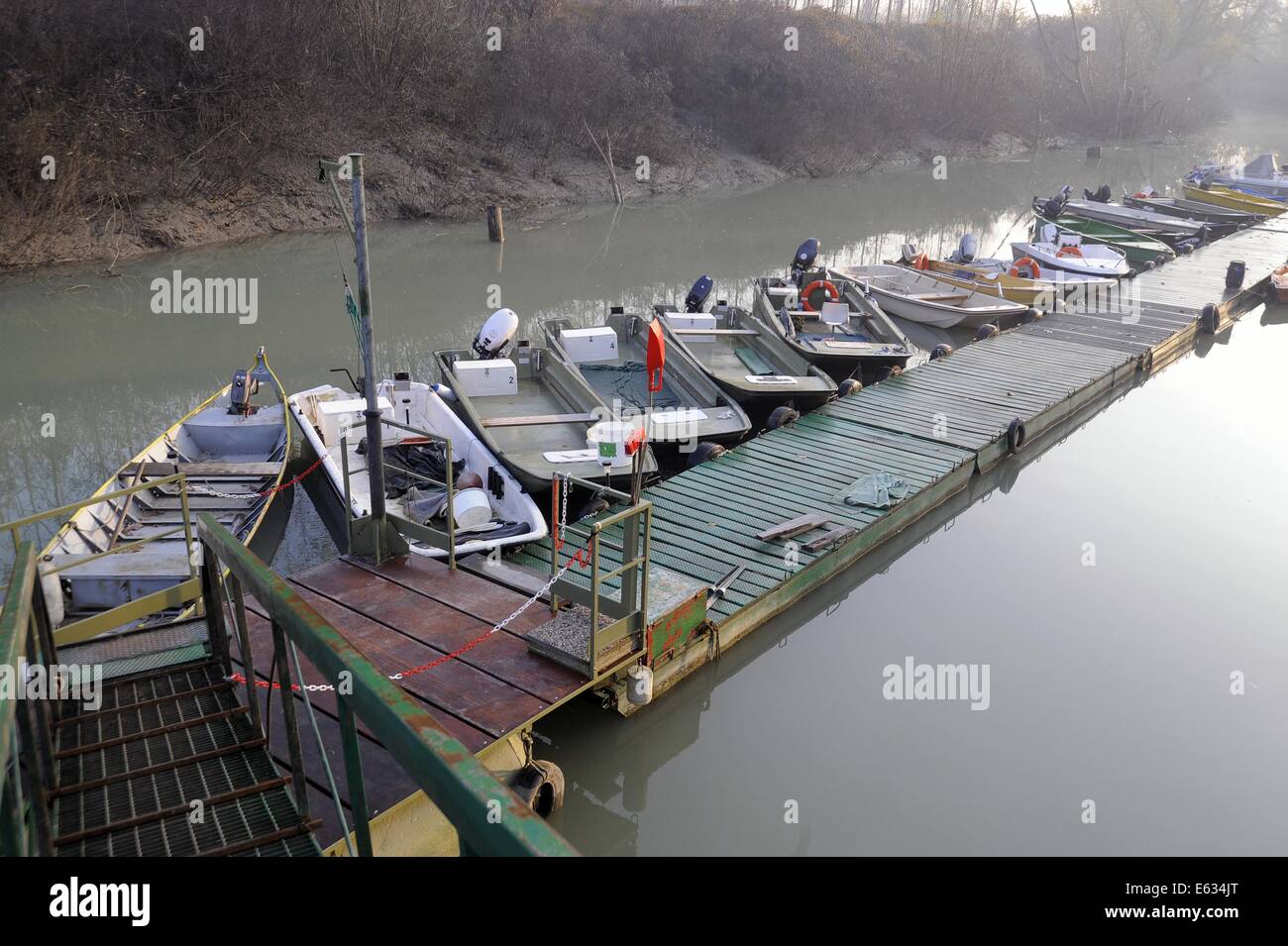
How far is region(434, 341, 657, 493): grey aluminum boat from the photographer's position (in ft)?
33.9

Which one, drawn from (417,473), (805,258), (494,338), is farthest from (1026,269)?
Answer: (417,473)

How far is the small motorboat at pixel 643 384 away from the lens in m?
11.8

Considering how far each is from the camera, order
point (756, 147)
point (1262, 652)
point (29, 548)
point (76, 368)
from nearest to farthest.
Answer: point (29, 548), point (1262, 652), point (76, 368), point (756, 147)

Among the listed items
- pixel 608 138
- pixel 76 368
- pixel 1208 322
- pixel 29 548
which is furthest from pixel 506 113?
pixel 29 548

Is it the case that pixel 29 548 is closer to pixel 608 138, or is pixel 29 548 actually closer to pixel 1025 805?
pixel 1025 805

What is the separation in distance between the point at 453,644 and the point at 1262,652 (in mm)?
7371

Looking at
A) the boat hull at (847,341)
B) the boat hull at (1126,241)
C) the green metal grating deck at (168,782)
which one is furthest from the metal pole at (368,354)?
the boat hull at (1126,241)

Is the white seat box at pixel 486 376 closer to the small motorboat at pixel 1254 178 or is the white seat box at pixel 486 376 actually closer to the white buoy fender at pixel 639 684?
the white buoy fender at pixel 639 684

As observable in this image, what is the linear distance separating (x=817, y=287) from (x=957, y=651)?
976cm

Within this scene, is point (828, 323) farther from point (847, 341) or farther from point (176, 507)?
point (176, 507)

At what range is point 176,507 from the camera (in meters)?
9.80

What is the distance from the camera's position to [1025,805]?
6.97m

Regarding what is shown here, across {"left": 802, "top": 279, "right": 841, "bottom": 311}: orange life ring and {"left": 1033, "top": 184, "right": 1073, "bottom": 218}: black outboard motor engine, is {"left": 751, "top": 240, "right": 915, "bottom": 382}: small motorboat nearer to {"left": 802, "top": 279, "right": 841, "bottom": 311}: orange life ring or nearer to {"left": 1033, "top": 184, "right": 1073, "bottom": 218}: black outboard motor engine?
{"left": 802, "top": 279, "right": 841, "bottom": 311}: orange life ring

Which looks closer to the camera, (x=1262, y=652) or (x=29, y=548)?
(x=29, y=548)
